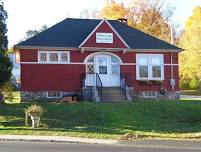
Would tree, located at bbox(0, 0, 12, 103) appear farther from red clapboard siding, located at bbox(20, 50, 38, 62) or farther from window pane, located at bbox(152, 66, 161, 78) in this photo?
window pane, located at bbox(152, 66, 161, 78)

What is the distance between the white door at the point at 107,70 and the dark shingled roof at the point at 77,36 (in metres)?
1.88

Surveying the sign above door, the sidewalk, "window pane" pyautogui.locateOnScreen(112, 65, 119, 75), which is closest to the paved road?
the sidewalk

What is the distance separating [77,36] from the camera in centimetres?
4084

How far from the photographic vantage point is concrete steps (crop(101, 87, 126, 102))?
37.6 m

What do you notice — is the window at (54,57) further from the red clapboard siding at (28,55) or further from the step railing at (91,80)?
the step railing at (91,80)

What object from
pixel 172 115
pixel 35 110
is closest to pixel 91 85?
pixel 172 115

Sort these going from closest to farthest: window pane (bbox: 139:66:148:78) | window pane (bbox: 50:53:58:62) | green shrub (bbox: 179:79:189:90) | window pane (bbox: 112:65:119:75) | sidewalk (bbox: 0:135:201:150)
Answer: sidewalk (bbox: 0:135:201:150) < window pane (bbox: 50:53:58:62) < window pane (bbox: 112:65:119:75) < window pane (bbox: 139:66:148:78) < green shrub (bbox: 179:79:189:90)

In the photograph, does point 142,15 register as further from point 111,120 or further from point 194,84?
point 111,120

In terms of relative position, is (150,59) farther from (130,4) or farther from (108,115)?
(130,4)

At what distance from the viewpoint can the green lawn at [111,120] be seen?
2428cm

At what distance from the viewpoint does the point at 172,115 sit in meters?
30.4

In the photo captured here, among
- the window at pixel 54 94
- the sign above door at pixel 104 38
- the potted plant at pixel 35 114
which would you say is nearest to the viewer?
the potted plant at pixel 35 114

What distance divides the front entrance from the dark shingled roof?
168 cm

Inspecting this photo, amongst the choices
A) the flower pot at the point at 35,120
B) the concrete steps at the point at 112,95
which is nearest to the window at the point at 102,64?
the concrete steps at the point at 112,95
